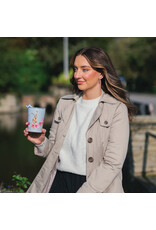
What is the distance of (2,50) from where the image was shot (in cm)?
1809

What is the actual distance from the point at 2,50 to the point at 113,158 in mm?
17399

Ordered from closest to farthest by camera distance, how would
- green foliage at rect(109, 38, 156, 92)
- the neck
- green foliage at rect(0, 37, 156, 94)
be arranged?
the neck
green foliage at rect(0, 37, 156, 94)
green foliage at rect(109, 38, 156, 92)

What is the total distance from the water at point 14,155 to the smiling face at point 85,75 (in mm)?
1459

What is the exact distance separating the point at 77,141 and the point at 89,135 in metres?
0.12

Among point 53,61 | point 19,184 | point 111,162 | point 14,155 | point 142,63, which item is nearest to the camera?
point 111,162

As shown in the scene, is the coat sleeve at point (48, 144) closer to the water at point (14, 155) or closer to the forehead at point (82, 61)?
the forehead at point (82, 61)

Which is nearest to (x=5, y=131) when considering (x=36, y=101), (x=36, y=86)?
(x=36, y=101)

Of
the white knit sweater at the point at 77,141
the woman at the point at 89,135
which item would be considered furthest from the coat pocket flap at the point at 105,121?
the white knit sweater at the point at 77,141

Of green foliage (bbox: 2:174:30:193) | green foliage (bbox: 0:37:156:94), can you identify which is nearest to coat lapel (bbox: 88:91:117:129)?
green foliage (bbox: 2:174:30:193)

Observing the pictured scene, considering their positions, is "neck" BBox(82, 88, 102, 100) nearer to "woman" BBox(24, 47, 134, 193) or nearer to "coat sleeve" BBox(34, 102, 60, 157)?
"woman" BBox(24, 47, 134, 193)

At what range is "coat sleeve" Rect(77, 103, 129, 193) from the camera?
197 centimetres

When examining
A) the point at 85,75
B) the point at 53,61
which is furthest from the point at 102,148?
the point at 53,61

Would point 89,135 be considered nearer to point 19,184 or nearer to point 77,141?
point 77,141

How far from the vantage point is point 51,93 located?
27.1 meters
